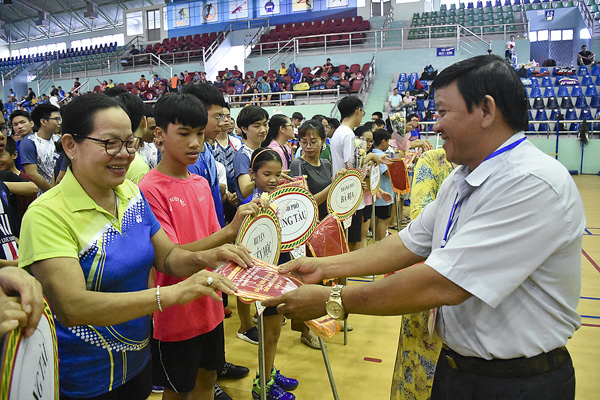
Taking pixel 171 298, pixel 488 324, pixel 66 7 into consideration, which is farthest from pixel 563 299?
pixel 66 7

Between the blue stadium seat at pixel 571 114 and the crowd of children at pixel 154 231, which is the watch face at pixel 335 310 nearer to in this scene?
the crowd of children at pixel 154 231

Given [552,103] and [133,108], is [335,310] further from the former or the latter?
[552,103]

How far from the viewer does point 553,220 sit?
1.04 meters

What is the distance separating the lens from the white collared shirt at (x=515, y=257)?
104 cm

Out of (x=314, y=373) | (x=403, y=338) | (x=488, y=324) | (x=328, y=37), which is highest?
(x=328, y=37)

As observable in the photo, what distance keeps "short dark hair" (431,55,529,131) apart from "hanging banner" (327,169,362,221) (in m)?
1.67

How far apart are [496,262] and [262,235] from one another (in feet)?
2.85

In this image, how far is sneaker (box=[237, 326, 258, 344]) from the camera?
3180 mm

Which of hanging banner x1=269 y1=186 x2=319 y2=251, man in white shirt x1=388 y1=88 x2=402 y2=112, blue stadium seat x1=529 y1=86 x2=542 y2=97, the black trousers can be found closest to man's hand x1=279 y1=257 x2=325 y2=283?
hanging banner x1=269 y1=186 x2=319 y2=251

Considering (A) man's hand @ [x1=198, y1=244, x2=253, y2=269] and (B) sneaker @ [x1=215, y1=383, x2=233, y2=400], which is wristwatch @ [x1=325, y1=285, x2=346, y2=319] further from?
(B) sneaker @ [x1=215, y1=383, x2=233, y2=400]

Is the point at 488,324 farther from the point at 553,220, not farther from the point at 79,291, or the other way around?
the point at 79,291

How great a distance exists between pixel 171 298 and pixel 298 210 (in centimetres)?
94

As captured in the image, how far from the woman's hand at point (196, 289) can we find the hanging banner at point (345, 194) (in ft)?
5.31

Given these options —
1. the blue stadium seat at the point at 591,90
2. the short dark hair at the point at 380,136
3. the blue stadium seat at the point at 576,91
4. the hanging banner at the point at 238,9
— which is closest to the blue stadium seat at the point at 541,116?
the blue stadium seat at the point at 576,91
